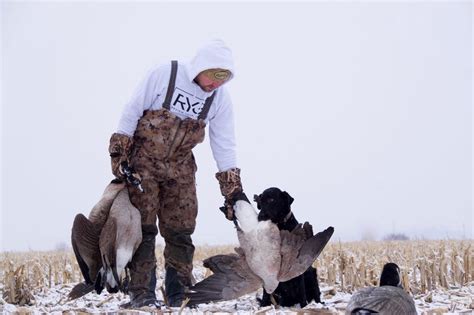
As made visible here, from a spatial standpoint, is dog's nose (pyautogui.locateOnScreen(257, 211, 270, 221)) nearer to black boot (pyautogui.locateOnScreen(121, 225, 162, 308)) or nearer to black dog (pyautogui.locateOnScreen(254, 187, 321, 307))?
black dog (pyautogui.locateOnScreen(254, 187, 321, 307))

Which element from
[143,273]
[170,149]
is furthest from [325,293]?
[170,149]

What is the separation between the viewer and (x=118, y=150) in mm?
4816

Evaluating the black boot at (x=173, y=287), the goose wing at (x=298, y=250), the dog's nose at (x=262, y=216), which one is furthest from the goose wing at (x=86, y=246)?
the goose wing at (x=298, y=250)

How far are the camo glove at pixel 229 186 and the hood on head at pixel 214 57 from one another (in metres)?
0.89

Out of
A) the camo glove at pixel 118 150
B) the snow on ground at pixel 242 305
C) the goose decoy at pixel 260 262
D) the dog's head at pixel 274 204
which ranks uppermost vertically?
the camo glove at pixel 118 150

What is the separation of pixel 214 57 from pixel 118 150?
3.51 feet

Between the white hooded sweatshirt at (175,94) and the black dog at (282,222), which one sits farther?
the white hooded sweatshirt at (175,94)

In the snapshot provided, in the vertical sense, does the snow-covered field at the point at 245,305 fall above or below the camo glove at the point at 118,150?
below

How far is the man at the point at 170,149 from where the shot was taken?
4844mm

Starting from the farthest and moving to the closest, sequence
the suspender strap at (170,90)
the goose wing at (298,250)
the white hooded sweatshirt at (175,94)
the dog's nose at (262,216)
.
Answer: the suspender strap at (170,90) → the white hooded sweatshirt at (175,94) → the dog's nose at (262,216) → the goose wing at (298,250)

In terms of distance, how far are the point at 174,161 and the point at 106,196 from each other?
2.34 feet

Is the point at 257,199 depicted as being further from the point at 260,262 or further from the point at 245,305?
the point at 245,305

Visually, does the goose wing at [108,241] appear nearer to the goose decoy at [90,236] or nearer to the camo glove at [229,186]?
the goose decoy at [90,236]

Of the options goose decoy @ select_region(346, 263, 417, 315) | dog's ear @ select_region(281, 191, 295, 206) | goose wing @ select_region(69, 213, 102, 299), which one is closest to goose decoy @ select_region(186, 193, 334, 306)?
dog's ear @ select_region(281, 191, 295, 206)
